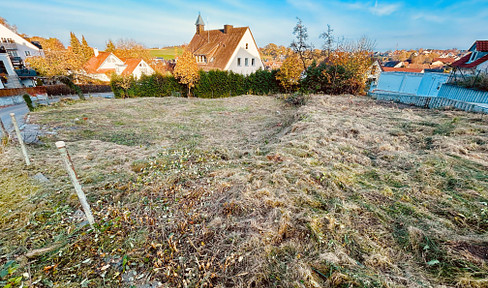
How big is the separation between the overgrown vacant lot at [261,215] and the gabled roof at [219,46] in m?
18.6

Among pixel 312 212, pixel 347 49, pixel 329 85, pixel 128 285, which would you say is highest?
pixel 347 49

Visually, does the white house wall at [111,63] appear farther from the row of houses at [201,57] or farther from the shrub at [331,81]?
the shrub at [331,81]

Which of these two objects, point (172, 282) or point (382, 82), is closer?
point (172, 282)

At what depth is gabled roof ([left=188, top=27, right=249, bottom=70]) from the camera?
20484 millimetres

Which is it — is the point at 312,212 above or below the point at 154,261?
above

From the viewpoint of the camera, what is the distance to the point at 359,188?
8.73 feet

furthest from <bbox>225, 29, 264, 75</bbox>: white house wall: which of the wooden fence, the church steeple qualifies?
the wooden fence

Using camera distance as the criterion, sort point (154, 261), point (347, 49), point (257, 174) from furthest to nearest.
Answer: point (347, 49) → point (257, 174) → point (154, 261)

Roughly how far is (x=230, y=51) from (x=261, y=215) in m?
21.4

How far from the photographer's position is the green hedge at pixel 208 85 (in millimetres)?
14781

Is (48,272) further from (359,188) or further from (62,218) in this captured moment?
(359,188)

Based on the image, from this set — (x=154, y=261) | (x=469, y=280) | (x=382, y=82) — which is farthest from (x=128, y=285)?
(x=382, y=82)

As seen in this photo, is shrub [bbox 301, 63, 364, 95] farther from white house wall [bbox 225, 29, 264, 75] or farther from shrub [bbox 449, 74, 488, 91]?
white house wall [bbox 225, 29, 264, 75]

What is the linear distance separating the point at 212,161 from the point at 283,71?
1190cm
